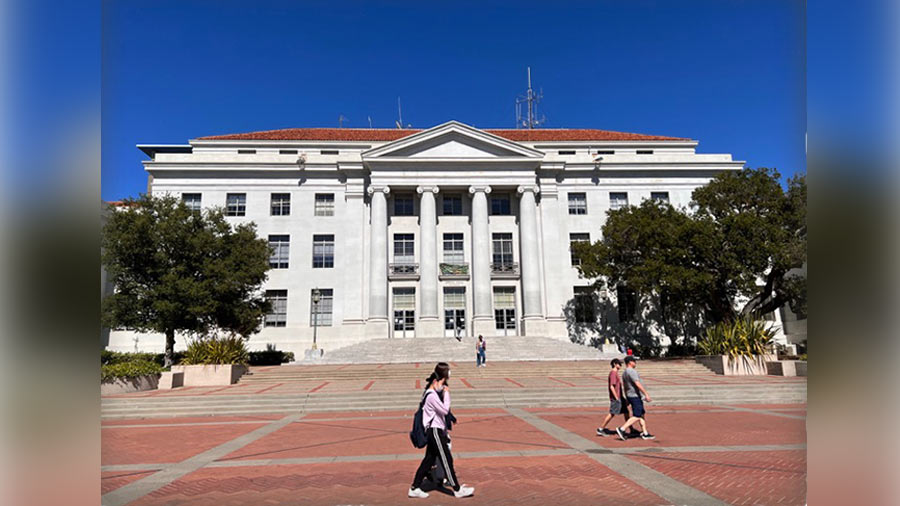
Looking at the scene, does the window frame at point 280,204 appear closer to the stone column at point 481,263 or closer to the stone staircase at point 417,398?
the stone column at point 481,263

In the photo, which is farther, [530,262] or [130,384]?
[530,262]

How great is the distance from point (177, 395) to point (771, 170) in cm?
3410

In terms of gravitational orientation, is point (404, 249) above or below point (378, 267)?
above

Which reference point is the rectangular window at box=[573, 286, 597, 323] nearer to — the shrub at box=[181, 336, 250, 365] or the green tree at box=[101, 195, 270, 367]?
the green tree at box=[101, 195, 270, 367]

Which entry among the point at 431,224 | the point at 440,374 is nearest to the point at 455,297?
the point at 431,224

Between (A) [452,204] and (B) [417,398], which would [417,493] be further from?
(A) [452,204]

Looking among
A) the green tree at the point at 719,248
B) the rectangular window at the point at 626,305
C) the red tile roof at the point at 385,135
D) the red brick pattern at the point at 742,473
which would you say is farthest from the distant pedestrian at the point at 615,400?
the red tile roof at the point at 385,135

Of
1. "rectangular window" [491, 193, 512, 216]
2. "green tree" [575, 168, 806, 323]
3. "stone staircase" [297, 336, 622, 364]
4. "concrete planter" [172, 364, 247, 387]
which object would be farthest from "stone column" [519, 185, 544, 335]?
"concrete planter" [172, 364, 247, 387]

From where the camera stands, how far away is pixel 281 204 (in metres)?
42.8

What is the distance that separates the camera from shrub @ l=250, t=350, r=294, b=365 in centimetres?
3534

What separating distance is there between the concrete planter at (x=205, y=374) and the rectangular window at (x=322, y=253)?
19.8 meters

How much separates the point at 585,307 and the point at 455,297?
1036cm
